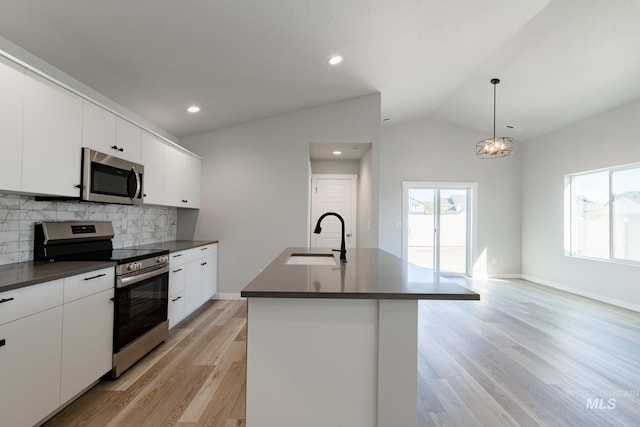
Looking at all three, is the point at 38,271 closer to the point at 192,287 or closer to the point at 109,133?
the point at 109,133

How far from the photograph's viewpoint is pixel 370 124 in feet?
14.6

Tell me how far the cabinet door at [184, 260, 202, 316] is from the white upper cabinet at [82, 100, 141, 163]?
1.36 metres

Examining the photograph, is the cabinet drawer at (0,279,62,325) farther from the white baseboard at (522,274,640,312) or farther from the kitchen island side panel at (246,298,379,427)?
the white baseboard at (522,274,640,312)

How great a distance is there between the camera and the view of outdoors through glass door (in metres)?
6.56

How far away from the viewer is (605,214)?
15.7 feet

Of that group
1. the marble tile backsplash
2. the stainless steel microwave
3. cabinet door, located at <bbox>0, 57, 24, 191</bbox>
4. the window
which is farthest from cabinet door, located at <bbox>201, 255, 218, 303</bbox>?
the window

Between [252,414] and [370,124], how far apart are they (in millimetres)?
3931

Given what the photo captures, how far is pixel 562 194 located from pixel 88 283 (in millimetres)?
6857

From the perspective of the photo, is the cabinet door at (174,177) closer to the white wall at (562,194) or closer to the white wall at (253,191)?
the white wall at (253,191)

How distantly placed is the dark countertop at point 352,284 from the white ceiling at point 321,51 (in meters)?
1.94

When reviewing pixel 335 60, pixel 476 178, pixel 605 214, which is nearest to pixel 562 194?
pixel 605 214

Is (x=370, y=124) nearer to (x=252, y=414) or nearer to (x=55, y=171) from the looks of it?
(x=55, y=171)

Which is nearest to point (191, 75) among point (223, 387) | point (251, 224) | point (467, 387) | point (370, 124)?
point (251, 224)

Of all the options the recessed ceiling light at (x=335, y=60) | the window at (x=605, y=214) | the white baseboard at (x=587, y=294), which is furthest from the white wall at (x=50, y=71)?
the white baseboard at (x=587, y=294)
